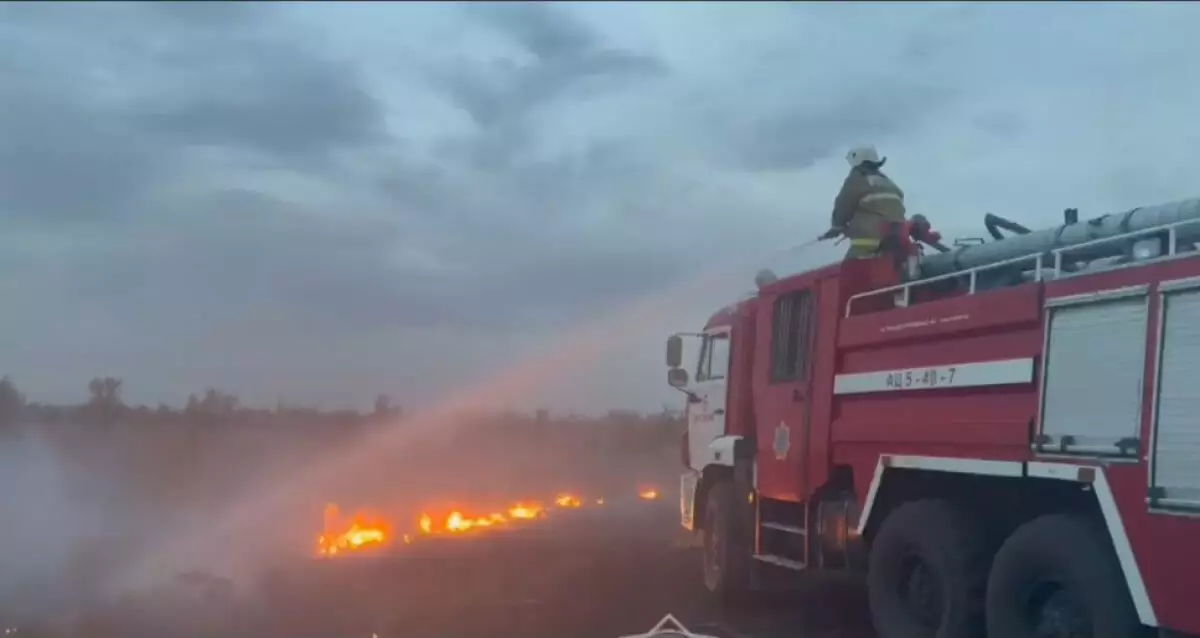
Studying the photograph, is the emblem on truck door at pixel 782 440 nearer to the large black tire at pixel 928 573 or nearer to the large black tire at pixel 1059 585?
the large black tire at pixel 928 573

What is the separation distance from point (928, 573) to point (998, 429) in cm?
153

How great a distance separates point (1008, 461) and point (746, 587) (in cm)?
524

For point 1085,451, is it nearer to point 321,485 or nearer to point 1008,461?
point 1008,461

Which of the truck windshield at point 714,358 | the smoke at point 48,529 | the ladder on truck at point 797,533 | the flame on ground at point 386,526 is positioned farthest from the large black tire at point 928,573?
the flame on ground at point 386,526

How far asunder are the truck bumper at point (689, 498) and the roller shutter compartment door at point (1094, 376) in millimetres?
6756

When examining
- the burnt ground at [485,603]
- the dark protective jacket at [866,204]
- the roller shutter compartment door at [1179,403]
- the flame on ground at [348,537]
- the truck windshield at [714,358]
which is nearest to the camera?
the roller shutter compartment door at [1179,403]

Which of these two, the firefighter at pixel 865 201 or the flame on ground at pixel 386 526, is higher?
the firefighter at pixel 865 201

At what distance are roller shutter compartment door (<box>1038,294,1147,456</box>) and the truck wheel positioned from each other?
17.9ft

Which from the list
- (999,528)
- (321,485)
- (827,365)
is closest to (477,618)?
(827,365)

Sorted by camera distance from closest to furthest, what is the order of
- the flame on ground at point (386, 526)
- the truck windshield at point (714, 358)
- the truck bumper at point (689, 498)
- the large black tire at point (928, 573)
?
the large black tire at point (928, 573)
the truck windshield at point (714, 358)
the truck bumper at point (689, 498)
the flame on ground at point (386, 526)

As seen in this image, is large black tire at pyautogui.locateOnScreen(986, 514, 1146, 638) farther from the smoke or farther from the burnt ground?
the smoke

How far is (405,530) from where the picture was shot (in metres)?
26.6

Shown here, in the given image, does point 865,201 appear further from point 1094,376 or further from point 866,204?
point 1094,376

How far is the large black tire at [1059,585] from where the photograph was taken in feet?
20.7
